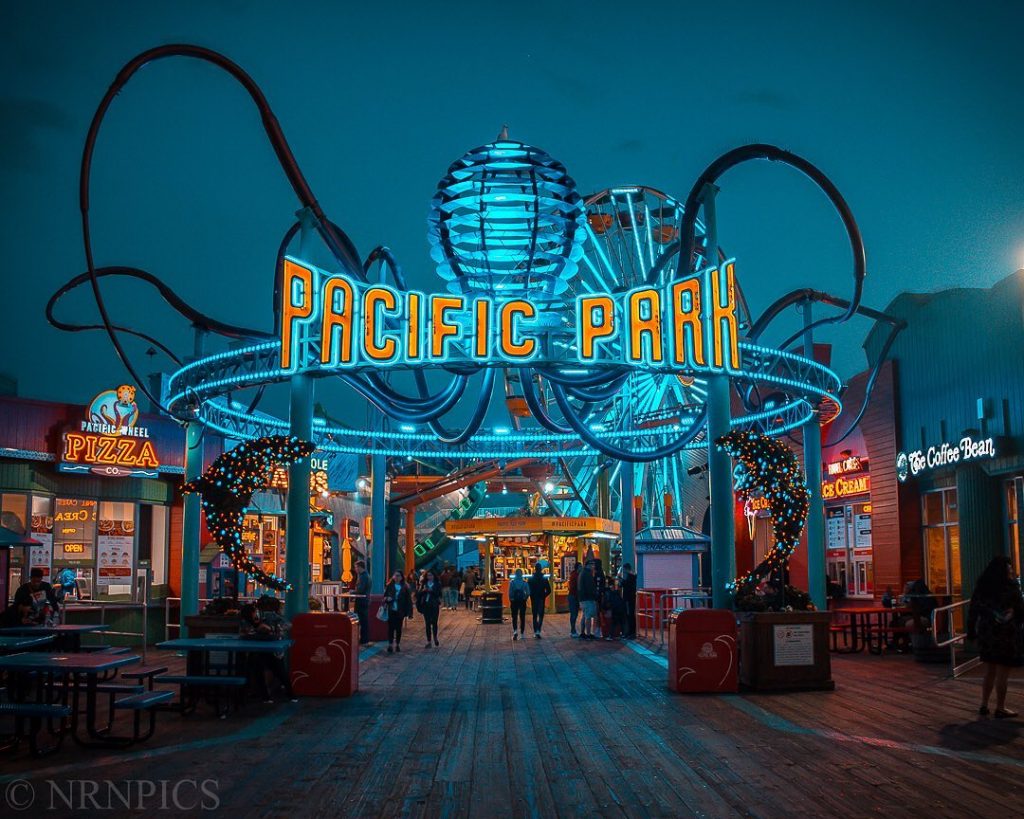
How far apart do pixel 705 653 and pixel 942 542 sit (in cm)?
1057

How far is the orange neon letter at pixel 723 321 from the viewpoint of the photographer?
15875 mm

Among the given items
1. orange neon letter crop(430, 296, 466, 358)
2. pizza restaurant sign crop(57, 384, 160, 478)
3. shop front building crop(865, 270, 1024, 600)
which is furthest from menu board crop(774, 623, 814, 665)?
pizza restaurant sign crop(57, 384, 160, 478)

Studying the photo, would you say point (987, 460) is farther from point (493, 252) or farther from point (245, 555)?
point (245, 555)

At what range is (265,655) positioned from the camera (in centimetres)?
1385

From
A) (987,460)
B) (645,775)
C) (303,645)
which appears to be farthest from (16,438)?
(987,460)

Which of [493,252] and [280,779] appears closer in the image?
[280,779]

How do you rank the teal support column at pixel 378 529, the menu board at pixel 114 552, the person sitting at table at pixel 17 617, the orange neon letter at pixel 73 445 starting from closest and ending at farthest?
the person sitting at table at pixel 17 617, the orange neon letter at pixel 73 445, the menu board at pixel 114 552, the teal support column at pixel 378 529

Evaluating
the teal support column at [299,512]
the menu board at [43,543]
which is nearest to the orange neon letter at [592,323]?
the teal support column at [299,512]

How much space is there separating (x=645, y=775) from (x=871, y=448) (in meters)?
17.8

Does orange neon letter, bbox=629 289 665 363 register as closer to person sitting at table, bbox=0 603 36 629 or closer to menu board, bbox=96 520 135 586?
person sitting at table, bbox=0 603 36 629

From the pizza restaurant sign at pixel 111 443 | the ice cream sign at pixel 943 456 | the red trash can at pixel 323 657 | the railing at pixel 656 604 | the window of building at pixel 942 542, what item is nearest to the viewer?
the red trash can at pixel 323 657

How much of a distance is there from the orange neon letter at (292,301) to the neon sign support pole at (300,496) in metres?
0.52

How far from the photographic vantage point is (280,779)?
8.95 m

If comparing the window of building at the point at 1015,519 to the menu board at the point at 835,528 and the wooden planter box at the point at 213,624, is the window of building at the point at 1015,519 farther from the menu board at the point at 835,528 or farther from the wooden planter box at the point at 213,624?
the wooden planter box at the point at 213,624
